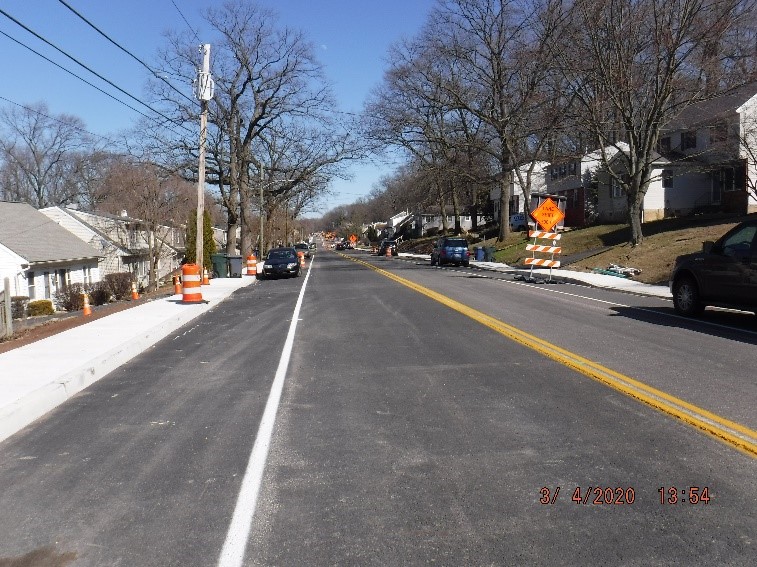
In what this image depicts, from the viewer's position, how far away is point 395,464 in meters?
5.27

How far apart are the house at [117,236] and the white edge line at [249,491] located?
40104mm

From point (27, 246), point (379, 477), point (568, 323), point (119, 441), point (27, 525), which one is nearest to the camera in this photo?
point (27, 525)

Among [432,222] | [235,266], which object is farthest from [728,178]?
[432,222]

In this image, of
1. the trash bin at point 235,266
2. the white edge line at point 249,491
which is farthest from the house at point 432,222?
the white edge line at point 249,491

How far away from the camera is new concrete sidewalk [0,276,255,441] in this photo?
23.3ft

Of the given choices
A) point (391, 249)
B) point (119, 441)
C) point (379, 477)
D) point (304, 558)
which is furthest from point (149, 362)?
point (391, 249)

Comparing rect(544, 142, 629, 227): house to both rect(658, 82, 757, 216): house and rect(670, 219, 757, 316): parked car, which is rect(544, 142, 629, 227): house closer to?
rect(658, 82, 757, 216): house

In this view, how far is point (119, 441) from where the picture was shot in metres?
6.09

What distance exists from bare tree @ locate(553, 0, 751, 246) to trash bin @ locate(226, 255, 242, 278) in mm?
17517

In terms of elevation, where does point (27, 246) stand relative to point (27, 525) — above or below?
above

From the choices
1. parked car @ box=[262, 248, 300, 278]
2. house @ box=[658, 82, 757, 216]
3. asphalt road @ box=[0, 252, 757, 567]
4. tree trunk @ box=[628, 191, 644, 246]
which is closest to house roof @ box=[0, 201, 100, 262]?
parked car @ box=[262, 248, 300, 278]

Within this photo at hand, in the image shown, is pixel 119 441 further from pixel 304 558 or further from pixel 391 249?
pixel 391 249

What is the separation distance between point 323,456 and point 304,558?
1686 millimetres

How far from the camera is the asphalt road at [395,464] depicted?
13.1 feet
